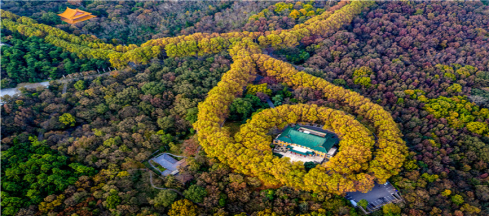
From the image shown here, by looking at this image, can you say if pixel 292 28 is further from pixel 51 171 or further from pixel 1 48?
pixel 1 48

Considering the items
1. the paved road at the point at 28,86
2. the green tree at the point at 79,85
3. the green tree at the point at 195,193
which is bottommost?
the paved road at the point at 28,86

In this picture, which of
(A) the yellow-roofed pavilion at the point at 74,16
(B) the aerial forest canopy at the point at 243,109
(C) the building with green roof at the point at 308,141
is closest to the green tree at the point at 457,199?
(B) the aerial forest canopy at the point at 243,109

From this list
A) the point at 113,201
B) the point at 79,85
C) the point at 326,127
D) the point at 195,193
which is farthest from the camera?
the point at 79,85

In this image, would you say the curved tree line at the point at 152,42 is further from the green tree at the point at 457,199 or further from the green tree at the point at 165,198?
the green tree at the point at 457,199

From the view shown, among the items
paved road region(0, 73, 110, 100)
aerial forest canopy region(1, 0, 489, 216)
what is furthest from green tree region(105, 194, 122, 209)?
paved road region(0, 73, 110, 100)

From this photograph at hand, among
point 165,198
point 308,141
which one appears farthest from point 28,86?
point 308,141

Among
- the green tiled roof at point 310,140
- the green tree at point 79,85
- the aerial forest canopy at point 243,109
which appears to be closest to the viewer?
the aerial forest canopy at point 243,109

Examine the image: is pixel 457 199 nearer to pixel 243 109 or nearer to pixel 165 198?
pixel 243 109

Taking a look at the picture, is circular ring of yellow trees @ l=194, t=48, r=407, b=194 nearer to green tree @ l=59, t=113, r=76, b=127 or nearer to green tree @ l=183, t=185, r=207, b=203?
green tree @ l=183, t=185, r=207, b=203

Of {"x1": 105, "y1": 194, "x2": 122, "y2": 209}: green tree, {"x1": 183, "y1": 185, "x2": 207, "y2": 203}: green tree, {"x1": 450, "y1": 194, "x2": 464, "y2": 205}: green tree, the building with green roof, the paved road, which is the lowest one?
the paved road
